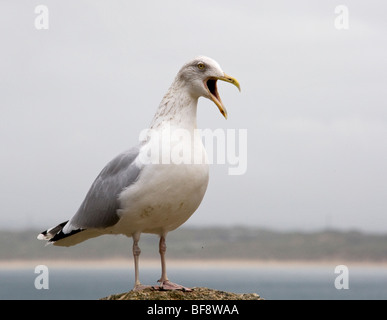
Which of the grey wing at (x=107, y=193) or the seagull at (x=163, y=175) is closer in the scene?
the seagull at (x=163, y=175)

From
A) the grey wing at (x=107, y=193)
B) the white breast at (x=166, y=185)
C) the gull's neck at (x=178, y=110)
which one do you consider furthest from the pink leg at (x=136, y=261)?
the gull's neck at (x=178, y=110)

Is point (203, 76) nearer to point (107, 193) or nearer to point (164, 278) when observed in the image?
point (107, 193)

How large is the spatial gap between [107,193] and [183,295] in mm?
1592

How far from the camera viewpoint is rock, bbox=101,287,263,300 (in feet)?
30.7

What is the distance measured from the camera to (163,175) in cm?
920

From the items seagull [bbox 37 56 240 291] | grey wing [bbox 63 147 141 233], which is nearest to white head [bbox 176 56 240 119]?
seagull [bbox 37 56 240 291]

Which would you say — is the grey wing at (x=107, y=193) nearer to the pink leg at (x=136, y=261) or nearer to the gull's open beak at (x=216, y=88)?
the pink leg at (x=136, y=261)

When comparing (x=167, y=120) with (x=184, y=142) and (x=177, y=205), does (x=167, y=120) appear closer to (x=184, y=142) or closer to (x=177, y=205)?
(x=184, y=142)

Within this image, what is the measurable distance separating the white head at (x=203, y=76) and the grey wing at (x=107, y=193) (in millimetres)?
1055

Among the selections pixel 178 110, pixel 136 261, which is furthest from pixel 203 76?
pixel 136 261

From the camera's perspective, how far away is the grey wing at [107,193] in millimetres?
9578
